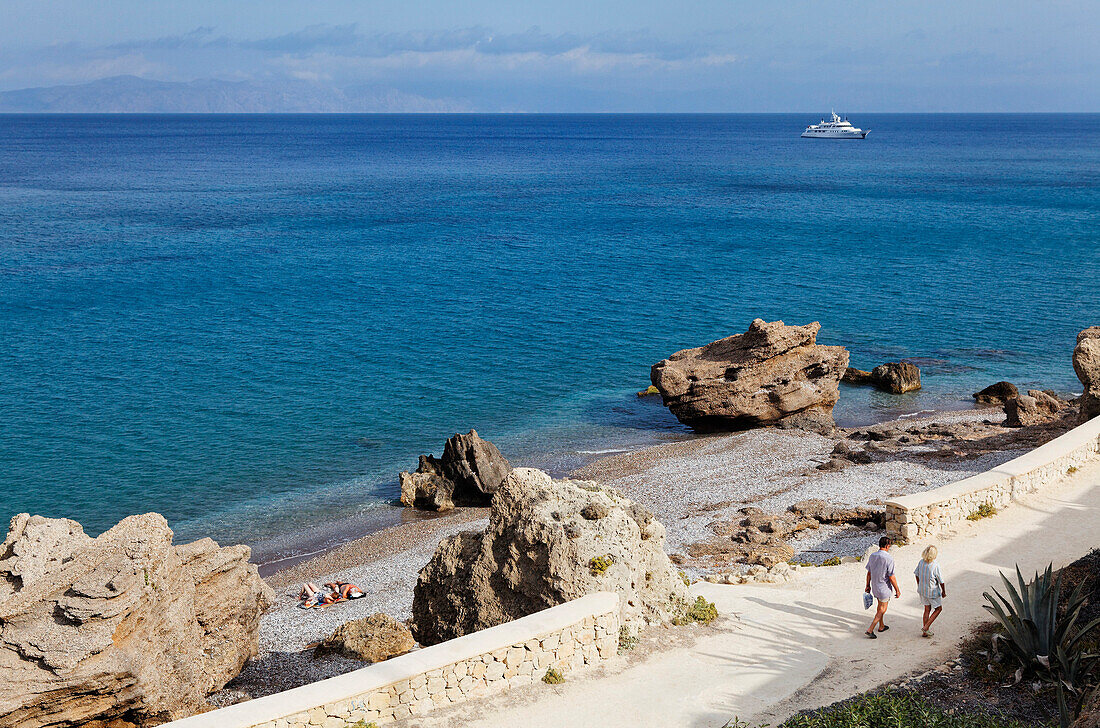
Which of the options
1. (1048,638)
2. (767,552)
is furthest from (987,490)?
(1048,638)

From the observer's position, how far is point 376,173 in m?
125

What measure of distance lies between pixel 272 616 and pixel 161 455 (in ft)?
41.1

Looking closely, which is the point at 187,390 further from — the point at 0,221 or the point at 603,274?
the point at 0,221

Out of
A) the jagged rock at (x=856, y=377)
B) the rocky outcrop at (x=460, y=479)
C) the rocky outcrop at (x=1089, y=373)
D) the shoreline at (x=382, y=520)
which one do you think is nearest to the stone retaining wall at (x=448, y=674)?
the shoreline at (x=382, y=520)

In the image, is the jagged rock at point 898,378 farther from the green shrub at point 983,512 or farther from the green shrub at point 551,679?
the green shrub at point 551,679

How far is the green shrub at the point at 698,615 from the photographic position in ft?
43.8

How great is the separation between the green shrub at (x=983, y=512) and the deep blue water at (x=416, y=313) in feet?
49.9

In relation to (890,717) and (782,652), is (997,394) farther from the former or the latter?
(890,717)

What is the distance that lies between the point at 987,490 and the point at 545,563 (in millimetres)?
9173

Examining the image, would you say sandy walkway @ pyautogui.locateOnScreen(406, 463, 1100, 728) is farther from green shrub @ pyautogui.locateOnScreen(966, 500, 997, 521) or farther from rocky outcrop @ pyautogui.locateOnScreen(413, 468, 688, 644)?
rocky outcrop @ pyautogui.locateOnScreen(413, 468, 688, 644)

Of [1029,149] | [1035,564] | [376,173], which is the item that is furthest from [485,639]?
[1029,149]

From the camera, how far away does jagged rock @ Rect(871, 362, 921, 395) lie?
36312mm

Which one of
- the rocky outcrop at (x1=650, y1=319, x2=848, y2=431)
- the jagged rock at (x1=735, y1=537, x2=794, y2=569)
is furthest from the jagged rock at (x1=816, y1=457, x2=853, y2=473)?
the jagged rock at (x1=735, y1=537, x2=794, y2=569)

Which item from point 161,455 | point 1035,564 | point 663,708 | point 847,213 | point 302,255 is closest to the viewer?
point 663,708
